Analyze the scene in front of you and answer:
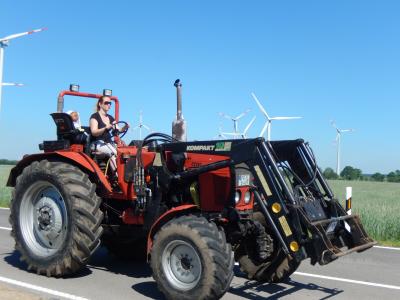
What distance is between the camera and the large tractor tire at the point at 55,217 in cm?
643

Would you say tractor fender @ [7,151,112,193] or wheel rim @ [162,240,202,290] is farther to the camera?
tractor fender @ [7,151,112,193]

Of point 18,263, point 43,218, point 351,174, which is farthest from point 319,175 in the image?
point 351,174

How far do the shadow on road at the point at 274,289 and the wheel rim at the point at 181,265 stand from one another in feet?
2.69

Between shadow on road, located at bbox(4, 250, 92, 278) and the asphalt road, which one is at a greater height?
shadow on road, located at bbox(4, 250, 92, 278)

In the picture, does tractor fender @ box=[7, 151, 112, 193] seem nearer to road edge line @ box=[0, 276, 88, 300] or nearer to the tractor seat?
the tractor seat

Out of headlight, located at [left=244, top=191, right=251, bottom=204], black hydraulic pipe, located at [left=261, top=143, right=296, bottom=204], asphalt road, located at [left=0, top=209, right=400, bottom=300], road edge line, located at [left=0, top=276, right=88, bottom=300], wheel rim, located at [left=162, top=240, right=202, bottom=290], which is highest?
black hydraulic pipe, located at [left=261, top=143, right=296, bottom=204]

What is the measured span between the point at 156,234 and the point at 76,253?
120cm

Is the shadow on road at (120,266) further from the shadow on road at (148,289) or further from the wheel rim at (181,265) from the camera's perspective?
the wheel rim at (181,265)

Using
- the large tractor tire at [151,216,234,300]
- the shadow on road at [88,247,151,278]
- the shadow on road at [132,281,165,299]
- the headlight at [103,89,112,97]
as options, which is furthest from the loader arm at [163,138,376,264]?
the shadow on road at [88,247,151,278]

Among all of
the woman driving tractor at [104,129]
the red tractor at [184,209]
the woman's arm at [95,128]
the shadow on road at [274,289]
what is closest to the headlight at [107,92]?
the woman driving tractor at [104,129]

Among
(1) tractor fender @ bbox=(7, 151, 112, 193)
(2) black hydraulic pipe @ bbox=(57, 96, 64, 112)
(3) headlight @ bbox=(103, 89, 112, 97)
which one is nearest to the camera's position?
(1) tractor fender @ bbox=(7, 151, 112, 193)

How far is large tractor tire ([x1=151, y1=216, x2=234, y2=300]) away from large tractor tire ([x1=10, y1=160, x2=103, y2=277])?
3.60 ft

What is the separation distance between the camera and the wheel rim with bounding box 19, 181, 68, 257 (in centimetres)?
694

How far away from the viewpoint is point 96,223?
6434 mm
